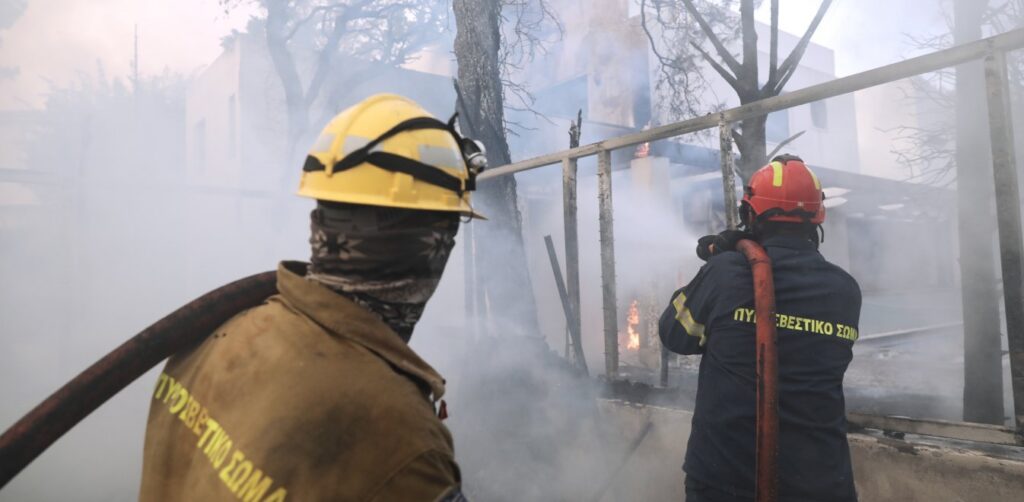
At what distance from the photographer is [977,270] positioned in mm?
A: 5633

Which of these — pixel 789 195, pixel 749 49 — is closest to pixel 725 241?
pixel 789 195

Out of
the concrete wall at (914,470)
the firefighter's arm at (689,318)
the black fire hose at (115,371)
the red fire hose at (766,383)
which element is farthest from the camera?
the concrete wall at (914,470)

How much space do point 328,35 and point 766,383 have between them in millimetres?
14450

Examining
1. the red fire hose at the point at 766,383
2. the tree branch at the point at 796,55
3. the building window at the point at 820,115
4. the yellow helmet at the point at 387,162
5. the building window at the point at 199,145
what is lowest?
the red fire hose at the point at 766,383

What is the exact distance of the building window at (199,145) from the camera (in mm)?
18594

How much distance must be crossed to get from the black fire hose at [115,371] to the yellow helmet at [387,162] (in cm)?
33

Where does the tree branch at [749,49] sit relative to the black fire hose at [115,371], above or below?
above

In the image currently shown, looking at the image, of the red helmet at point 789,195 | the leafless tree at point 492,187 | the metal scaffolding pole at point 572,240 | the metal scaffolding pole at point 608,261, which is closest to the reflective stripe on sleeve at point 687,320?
the red helmet at point 789,195

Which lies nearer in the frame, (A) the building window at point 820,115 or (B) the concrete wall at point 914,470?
(B) the concrete wall at point 914,470

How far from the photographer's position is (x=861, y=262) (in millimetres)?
17547

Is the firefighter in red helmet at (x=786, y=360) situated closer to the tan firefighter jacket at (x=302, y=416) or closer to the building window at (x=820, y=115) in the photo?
the tan firefighter jacket at (x=302, y=416)

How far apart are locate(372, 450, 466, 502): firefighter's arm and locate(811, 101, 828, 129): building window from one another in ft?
81.8

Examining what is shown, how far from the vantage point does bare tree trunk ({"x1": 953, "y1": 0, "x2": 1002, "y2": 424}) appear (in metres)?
5.54

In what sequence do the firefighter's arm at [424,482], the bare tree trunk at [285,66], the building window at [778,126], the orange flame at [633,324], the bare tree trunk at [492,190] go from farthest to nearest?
the building window at [778,126], the bare tree trunk at [285,66], the orange flame at [633,324], the bare tree trunk at [492,190], the firefighter's arm at [424,482]
